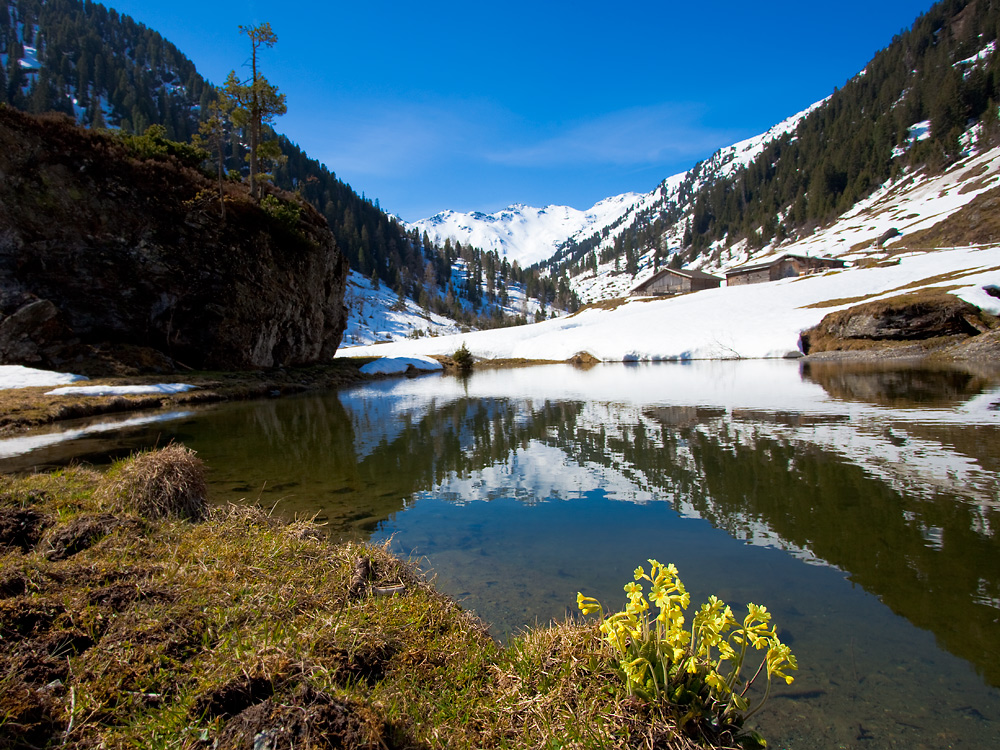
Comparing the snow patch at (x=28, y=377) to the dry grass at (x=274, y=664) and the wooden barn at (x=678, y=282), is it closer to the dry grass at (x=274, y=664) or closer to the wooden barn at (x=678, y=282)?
the dry grass at (x=274, y=664)

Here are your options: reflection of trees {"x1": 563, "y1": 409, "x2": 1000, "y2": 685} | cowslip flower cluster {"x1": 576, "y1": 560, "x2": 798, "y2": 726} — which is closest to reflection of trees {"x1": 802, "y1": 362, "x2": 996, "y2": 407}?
reflection of trees {"x1": 563, "y1": 409, "x2": 1000, "y2": 685}

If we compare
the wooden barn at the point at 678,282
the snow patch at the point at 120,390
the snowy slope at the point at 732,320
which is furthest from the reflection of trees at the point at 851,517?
the wooden barn at the point at 678,282

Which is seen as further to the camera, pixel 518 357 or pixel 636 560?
pixel 518 357

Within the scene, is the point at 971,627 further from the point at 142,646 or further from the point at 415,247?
the point at 415,247

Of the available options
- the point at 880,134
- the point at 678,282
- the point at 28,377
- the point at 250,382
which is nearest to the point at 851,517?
the point at 28,377

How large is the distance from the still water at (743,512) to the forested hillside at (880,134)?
13499 centimetres

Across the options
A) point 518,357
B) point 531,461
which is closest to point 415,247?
point 518,357

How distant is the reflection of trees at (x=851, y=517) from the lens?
4.75 meters

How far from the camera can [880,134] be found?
127625 mm

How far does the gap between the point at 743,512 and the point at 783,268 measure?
8886cm

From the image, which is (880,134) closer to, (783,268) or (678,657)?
(783,268)

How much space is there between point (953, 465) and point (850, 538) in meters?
4.81

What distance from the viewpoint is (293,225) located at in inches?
1594

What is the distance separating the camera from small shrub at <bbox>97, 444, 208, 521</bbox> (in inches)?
273
